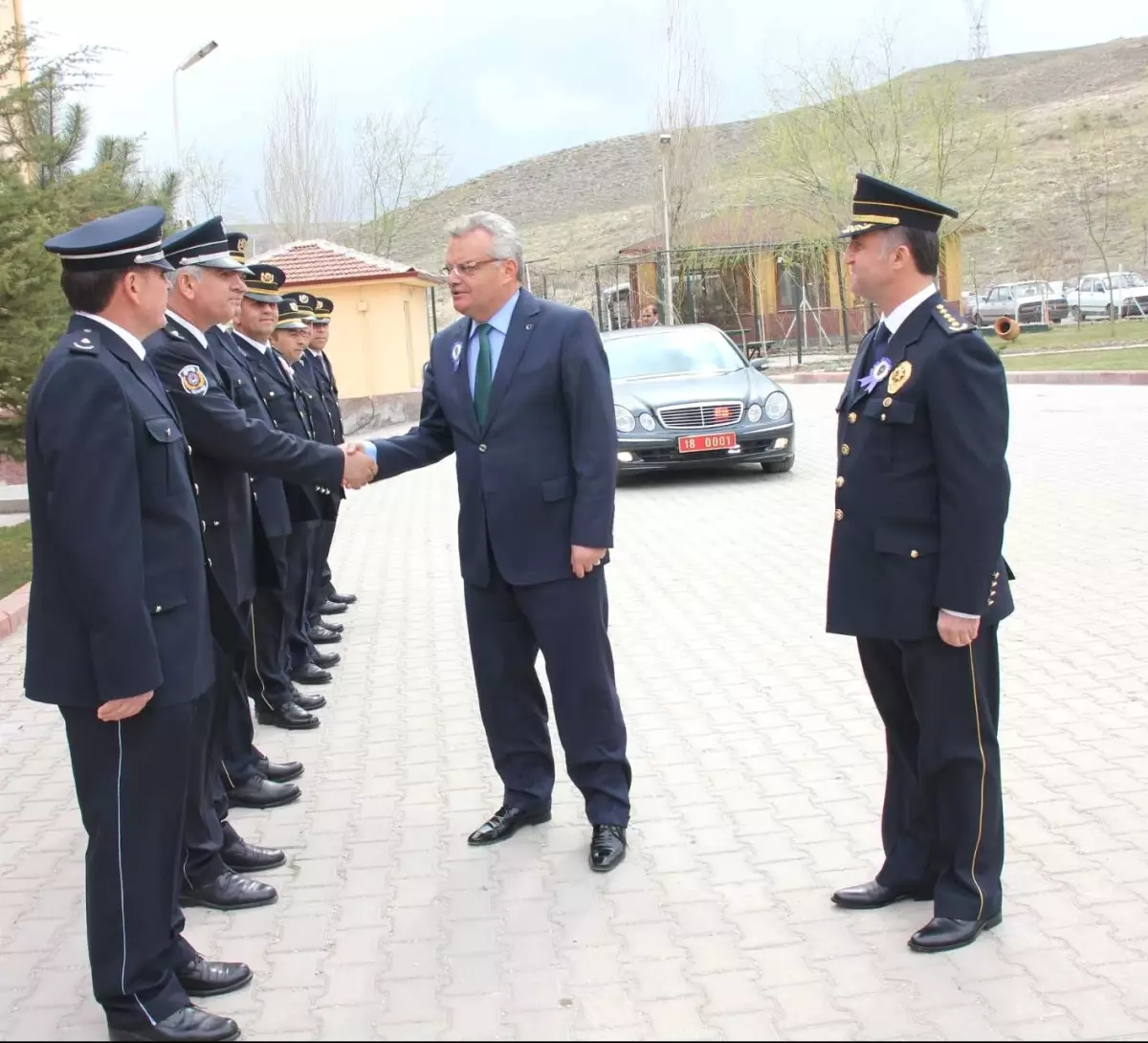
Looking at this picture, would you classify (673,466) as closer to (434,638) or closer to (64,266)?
(434,638)

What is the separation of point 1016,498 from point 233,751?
805cm

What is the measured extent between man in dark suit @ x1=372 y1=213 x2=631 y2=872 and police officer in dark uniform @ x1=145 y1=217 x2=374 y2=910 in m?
0.60

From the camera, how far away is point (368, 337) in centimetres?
2400

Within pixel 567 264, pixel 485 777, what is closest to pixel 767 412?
pixel 485 777

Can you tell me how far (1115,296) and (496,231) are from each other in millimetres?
39071

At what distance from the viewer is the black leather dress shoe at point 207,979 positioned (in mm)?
3461

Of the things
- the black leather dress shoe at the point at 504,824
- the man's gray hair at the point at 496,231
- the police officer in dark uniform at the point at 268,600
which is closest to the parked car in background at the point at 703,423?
the police officer in dark uniform at the point at 268,600

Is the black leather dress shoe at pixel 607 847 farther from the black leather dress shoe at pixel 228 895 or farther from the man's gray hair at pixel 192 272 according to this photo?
the man's gray hair at pixel 192 272

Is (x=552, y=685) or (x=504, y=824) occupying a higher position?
(x=552, y=685)

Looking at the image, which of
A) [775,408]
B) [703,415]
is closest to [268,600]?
[703,415]

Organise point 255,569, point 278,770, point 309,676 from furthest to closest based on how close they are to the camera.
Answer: point 309,676 < point 278,770 < point 255,569

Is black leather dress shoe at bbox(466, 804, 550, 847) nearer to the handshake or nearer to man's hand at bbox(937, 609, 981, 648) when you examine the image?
the handshake

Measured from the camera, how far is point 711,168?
45.2 meters

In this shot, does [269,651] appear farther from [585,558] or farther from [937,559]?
[937,559]
